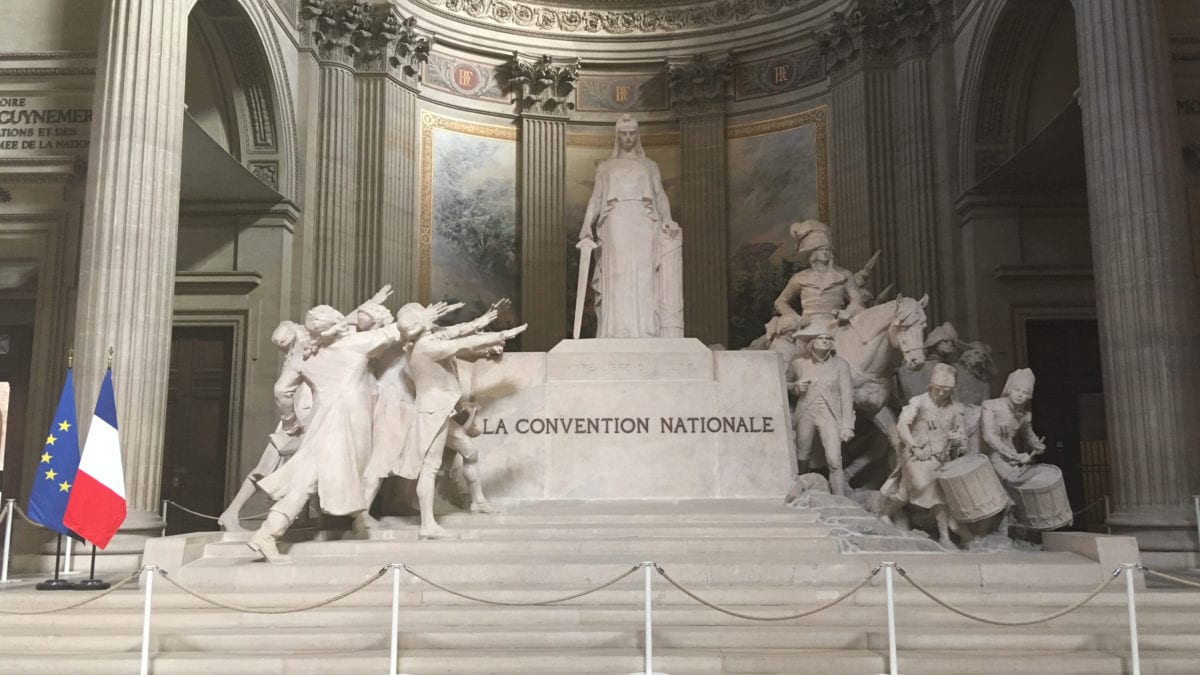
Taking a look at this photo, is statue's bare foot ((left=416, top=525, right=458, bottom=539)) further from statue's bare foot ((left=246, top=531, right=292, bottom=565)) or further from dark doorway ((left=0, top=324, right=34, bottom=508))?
dark doorway ((left=0, top=324, right=34, bottom=508))

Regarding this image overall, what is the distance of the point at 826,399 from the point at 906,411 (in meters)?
1.34

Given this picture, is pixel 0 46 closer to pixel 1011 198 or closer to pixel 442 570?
pixel 442 570

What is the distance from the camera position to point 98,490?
26.2 feet

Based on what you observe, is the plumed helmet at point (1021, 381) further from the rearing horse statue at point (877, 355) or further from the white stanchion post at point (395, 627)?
the white stanchion post at point (395, 627)

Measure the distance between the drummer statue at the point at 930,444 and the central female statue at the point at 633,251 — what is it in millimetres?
2803

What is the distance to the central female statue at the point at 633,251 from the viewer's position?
10.5 meters

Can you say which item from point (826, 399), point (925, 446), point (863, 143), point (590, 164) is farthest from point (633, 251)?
point (590, 164)

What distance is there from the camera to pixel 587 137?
20.4 metres

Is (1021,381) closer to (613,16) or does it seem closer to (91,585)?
(91,585)

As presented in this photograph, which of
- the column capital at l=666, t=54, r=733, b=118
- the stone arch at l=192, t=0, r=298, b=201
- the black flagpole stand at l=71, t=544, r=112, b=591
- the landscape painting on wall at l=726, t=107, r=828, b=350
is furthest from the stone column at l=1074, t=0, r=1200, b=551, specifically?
the stone arch at l=192, t=0, r=298, b=201

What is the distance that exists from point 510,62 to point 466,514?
1278 cm

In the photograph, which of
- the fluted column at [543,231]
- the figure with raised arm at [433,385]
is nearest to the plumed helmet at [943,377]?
the figure with raised arm at [433,385]

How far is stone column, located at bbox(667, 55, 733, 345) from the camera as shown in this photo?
19.2 m

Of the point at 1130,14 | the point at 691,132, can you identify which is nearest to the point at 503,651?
the point at 1130,14
